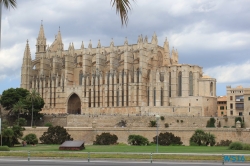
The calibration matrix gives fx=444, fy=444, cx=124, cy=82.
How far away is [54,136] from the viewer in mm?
49125

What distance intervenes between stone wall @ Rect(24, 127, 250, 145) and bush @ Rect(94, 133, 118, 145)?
313 centimetres

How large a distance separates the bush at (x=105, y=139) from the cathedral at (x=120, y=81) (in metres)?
15.9

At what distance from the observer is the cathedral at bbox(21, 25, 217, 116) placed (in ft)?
217

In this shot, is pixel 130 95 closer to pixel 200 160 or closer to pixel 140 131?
pixel 140 131

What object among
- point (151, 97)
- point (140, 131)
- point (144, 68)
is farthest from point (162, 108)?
point (140, 131)

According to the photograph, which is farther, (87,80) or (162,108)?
(87,80)

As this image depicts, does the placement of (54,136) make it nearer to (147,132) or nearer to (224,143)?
(147,132)

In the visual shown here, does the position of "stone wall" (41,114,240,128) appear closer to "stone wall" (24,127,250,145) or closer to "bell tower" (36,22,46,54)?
"stone wall" (24,127,250,145)

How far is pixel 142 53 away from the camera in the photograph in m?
69.1

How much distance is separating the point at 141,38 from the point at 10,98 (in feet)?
76.3

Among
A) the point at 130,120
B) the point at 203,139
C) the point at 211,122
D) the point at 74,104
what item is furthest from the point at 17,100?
the point at 203,139

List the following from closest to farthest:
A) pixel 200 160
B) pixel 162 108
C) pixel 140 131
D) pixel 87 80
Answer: pixel 200 160 < pixel 140 131 < pixel 162 108 < pixel 87 80

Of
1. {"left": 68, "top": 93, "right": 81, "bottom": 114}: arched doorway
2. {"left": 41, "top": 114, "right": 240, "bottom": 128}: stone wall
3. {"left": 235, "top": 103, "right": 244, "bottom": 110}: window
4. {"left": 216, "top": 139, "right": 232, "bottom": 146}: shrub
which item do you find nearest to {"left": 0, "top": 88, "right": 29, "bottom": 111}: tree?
{"left": 41, "top": 114, "right": 240, "bottom": 128}: stone wall

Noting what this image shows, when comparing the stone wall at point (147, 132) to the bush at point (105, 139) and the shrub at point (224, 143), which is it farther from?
the bush at point (105, 139)
